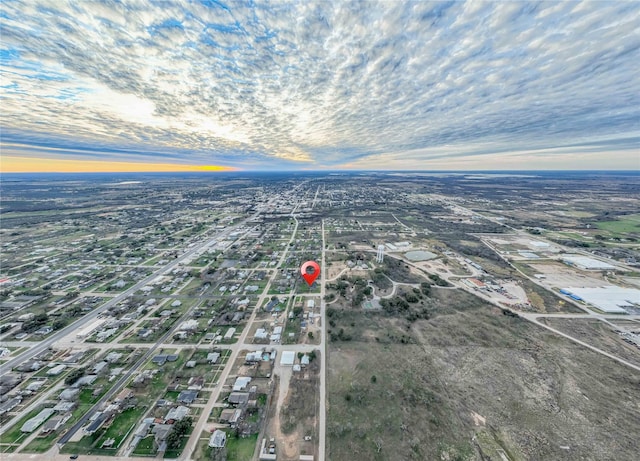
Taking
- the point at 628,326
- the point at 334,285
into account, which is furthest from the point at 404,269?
the point at 628,326

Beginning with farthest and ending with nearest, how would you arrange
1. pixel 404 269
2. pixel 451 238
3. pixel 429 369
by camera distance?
pixel 451 238 → pixel 404 269 → pixel 429 369

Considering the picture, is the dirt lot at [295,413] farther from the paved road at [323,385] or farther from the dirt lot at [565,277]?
the dirt lot at [565,277]

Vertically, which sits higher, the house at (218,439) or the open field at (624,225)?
the house at (218,439)

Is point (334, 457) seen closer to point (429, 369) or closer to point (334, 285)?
point (429, 369)

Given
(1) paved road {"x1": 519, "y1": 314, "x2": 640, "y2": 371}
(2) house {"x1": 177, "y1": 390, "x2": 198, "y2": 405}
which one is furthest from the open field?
(2) house {"x1": 177, "y1": 390, "x2": 198, "y2": 405}

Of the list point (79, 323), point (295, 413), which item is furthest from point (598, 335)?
point (79, 323)

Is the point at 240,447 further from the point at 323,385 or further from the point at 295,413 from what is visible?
the point at 323,385

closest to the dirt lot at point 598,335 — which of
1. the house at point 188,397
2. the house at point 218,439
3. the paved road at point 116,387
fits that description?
the house at point 218,439

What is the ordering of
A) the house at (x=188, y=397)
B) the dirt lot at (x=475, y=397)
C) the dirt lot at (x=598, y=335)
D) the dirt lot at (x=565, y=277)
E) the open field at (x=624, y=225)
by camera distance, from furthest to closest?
the open field at (x=624, y=225), the dirt lot at (x=565, y=277), the dirt lot at (x=598, y=335), the house at (x=188, y=397), the dirt lot at (x=475, y=397)
